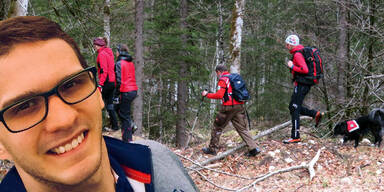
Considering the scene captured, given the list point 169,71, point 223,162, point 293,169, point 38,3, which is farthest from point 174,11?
point 293,169

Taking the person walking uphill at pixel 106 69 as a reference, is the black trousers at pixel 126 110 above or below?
below

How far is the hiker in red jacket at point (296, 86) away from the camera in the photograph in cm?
649

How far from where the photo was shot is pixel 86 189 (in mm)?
964

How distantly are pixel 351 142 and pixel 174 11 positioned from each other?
8496 mm

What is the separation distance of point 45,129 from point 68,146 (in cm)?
9

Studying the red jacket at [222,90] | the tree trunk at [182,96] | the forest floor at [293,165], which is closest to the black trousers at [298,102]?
the forest floor at [293,165]

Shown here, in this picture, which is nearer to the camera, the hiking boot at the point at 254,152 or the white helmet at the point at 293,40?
the white helmet at the point at 293,40

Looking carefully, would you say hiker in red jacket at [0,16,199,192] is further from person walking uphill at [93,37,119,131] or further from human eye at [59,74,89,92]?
person walking uphill at [93,37,119,131]

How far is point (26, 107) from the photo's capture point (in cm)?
90

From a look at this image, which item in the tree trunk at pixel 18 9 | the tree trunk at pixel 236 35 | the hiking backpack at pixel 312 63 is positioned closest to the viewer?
the tree trunk at pixel 18 9

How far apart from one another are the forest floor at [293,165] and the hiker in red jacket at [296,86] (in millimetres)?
580

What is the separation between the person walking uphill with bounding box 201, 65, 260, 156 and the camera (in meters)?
6.46

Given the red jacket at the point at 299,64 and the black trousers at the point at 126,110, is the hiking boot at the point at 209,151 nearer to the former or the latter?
the black trousers at the point at 126,110

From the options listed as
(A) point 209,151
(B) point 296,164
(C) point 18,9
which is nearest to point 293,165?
(B) point 296,164
